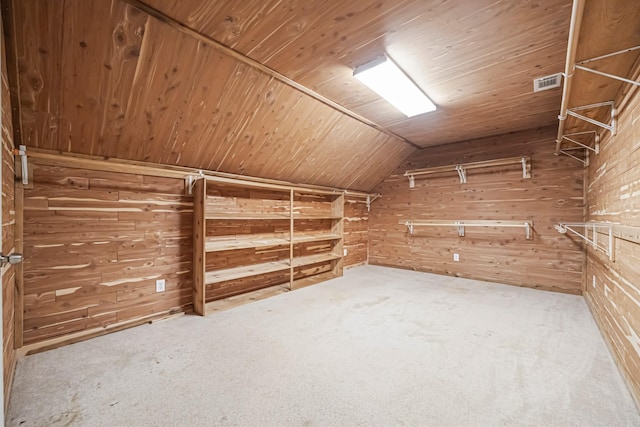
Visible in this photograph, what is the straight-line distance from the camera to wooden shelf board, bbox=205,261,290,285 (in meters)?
3.30

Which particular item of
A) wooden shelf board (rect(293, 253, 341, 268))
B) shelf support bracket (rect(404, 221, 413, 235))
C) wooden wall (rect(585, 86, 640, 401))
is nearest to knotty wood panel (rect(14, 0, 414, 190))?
wooden shelf board (rect(293, 253, 341, 268))

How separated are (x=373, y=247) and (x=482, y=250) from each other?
2.00m

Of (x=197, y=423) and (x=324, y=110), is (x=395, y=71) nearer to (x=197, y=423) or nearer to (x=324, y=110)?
(x=324, y=110)

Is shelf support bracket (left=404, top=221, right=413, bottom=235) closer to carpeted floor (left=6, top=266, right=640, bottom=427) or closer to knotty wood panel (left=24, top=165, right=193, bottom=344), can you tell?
carpeted floor (left=6, top=266, right=640, bottom=427)

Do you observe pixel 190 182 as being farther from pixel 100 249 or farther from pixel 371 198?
pixel 371 198

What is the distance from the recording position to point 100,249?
2.61 meters

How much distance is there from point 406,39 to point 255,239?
297cm

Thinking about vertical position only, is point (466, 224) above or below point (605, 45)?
below

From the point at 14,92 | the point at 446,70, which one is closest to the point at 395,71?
the point at 446,70

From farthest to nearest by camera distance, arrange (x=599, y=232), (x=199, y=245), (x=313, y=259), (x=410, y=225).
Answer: (x=410, y=225), (x=313, y=259), (x=199, y=245), (x=599, y=232)

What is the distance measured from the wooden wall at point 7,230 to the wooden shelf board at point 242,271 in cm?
148

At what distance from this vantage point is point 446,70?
250 centimetres

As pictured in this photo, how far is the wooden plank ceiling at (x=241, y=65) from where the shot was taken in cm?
178

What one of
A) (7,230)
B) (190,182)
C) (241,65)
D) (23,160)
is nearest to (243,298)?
(190,182)
